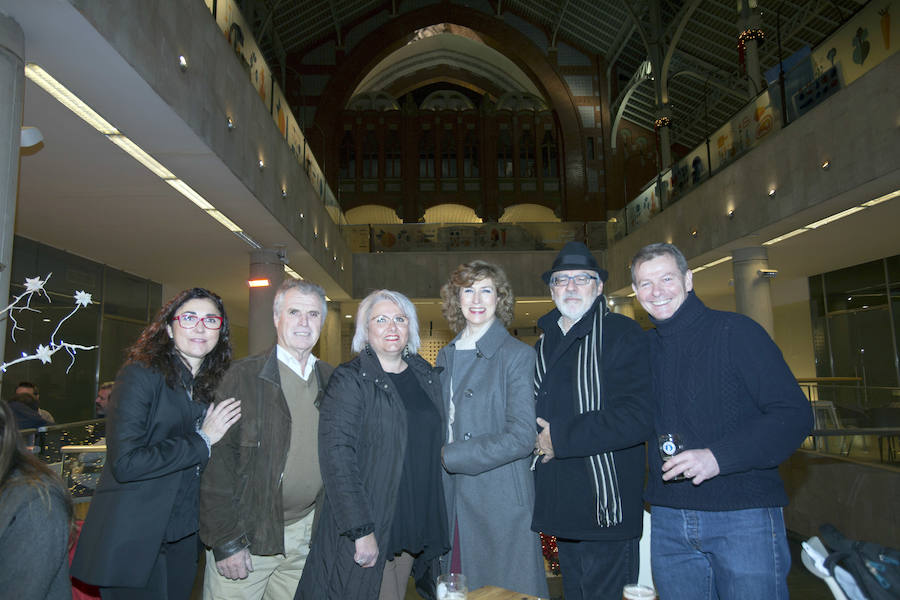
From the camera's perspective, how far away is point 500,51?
85.8 feet

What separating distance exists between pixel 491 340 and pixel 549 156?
26.0 meters

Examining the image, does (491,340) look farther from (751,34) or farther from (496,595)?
(751,34)

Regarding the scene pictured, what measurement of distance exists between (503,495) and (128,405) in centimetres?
145

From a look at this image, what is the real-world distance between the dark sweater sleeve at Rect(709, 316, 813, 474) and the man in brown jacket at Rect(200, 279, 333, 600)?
5.35 ft

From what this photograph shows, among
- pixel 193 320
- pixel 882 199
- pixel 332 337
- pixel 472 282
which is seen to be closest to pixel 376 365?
pixel 472 282

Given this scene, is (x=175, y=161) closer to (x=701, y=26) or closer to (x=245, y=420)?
(x=245, y=420)

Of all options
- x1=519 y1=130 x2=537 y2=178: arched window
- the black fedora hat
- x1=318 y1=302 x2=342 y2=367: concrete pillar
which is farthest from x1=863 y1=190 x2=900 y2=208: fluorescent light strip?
x1=519 y1=130 x2=537 y2=178: arched window

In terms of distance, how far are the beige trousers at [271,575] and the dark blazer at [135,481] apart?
1.23 ft

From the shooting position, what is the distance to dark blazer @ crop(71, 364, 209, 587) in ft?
6.94

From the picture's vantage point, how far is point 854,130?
7.18 meters

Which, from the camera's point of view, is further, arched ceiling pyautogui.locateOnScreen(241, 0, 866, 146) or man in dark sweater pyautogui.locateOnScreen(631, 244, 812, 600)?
arched ceiling pyautogui.locateOnScreen(241, 0, 866, 146)

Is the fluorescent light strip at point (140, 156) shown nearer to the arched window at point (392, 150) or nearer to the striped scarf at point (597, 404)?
the striped scarf at point (597, 404)

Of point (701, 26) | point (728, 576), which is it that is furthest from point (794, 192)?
point (701, 26)

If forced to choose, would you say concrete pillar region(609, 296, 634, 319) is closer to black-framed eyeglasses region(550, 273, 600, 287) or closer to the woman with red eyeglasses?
black-framed eyeglasses region(550, 273, 600, 287)
